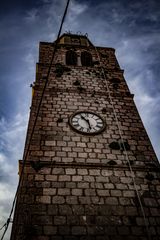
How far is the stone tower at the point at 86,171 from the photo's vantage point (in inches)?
211

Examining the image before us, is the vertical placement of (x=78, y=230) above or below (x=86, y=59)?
below

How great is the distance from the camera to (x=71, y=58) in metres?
12.1

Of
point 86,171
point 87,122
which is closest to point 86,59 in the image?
point 87,122

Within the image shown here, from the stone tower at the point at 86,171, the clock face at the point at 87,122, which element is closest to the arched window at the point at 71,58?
the stone tower at the point at 86,171

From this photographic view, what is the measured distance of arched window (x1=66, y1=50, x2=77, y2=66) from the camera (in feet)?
38.7

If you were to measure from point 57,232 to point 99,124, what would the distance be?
12.2 feet

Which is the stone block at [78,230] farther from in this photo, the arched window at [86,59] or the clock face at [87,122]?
the arched window at [86,59]

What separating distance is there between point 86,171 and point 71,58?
23.4ft

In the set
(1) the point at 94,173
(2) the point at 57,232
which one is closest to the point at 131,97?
(1) the point at 94,173

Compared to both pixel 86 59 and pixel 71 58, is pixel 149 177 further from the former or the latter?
pixel 71 58

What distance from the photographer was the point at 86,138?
7453mm

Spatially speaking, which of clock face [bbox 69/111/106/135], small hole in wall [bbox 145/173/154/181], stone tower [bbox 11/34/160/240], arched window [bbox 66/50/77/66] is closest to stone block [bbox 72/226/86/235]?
stone tower [bbox 11/34/160/240]

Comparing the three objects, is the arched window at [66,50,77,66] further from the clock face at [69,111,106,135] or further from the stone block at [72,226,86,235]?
the stone block at [72,226,86,235]

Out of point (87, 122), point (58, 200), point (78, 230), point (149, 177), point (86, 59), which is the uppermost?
point (86, 59)
